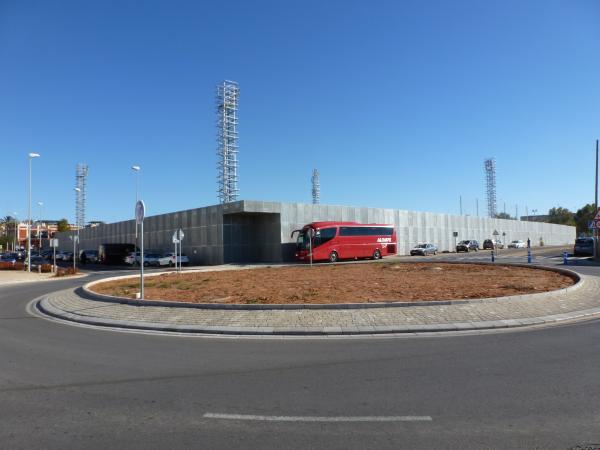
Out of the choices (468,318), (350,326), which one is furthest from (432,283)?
(350,326)

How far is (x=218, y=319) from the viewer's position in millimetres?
11383

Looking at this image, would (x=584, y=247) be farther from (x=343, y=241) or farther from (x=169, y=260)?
(x=169, y=260)

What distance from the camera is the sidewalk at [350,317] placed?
10250 millimetres

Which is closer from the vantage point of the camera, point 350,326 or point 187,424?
point 187,424

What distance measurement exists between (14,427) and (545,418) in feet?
18.7

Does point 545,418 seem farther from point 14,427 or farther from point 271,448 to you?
point 14,427

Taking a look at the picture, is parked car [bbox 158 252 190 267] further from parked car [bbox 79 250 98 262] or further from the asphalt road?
the asphalt road

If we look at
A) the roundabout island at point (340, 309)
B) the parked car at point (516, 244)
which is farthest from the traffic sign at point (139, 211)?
the parked car at point (516, 244)

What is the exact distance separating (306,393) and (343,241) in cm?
3803

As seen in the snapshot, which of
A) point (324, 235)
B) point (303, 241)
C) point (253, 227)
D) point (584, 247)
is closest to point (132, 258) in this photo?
point (253, 227)

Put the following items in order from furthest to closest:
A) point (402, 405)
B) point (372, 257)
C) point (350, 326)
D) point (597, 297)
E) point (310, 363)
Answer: point (372, 257), point (597, 297), point (350, 326), point (310, 363), point (402, 405)

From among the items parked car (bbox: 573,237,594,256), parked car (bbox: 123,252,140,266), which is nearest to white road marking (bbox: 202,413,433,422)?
parked car (bbox: 573,237,594,256)

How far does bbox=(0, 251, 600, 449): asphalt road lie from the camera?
4.45m

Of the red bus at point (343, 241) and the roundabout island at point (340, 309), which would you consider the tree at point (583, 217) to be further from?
the roundabout island at point (340, 309)
